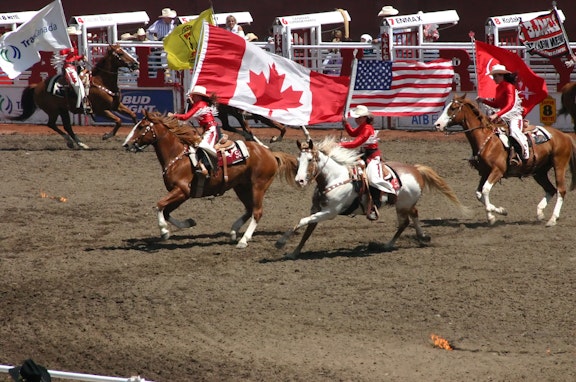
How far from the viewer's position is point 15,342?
968 cm

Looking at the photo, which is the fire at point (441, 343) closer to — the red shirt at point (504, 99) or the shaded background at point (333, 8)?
the red shirt at point (504, 99)

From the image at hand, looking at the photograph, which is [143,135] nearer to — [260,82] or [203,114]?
[203,114]

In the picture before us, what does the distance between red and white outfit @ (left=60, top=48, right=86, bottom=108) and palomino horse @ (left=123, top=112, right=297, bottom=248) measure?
7.33 m

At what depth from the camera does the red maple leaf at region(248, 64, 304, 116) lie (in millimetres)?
14914

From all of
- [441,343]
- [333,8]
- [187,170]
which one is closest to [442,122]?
[187,170]

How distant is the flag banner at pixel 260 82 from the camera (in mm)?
14898

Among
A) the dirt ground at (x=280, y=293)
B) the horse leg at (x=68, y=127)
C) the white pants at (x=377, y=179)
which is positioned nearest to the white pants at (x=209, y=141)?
the dirt ground at (x=280, y=293)

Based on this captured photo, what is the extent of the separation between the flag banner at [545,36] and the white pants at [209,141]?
900 cm

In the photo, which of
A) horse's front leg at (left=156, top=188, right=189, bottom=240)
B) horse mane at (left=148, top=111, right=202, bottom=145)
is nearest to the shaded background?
horse mane at (left=148, top=111, right=202, bottom=145)

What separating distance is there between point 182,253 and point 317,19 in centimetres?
1238

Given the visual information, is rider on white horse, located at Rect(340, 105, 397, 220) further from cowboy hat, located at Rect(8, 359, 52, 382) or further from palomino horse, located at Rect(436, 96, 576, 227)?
cowboy hat, located at Rect(8, 359, 52, 382)

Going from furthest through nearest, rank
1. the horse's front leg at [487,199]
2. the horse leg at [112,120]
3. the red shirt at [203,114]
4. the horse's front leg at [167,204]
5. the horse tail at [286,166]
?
the horse leg at [112,120] < the horse's front leg at [487,199] < the horse tail at [286,166] < the red shirt at [203,114] < the horse's front leg at [167,204]

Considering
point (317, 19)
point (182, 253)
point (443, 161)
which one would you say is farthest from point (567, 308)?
point (317, 19)

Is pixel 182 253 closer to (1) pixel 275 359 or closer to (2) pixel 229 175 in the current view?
(2) pixel 229 175
